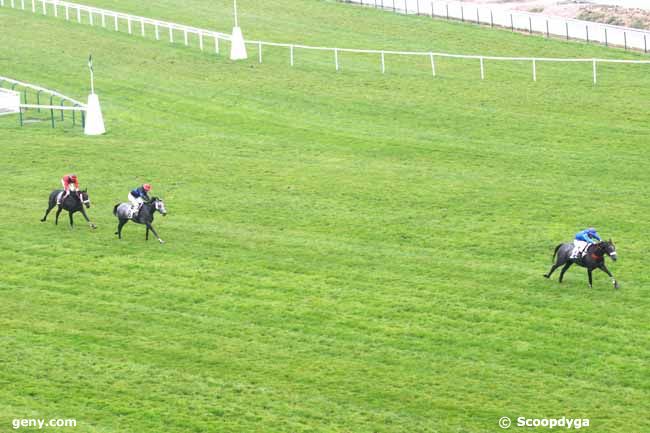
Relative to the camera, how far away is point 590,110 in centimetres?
4109

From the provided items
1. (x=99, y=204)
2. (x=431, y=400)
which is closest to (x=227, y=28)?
(x=99, y=204)

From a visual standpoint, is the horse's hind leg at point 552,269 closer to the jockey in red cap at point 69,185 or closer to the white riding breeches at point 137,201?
the white riding breeches at point 137,201

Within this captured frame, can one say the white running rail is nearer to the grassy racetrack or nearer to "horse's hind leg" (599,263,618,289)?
the grassy racetrack

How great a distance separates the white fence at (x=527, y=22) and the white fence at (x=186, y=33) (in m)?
0.94

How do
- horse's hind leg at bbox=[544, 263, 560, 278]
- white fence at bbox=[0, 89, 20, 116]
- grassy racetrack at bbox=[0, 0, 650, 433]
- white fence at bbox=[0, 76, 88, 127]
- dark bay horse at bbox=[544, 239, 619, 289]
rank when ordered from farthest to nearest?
white fence at bbox=[0, 89, 20, 116] < white fence at bbox=[0, 76, 88, 127] < horse's hind leg at bbox=[544, 263, 560, 278] < dark bay horse at bbox=[544, 239, 619, 289] < grassy racetrack at bbox=[0, 0, 650, 433]

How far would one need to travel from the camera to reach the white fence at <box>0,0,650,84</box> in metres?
47.4

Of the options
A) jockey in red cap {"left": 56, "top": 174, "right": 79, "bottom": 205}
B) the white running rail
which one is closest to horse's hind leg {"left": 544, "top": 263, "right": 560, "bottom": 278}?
jockey in red cap {"left": 56, "top": 174, "right": 79, "bottom": 205}

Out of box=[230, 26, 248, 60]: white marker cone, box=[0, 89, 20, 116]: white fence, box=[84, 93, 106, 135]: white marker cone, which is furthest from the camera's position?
box=[230, 26, 248, 60]: white marker cone

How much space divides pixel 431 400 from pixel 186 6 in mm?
50227

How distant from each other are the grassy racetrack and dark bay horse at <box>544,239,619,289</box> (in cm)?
49

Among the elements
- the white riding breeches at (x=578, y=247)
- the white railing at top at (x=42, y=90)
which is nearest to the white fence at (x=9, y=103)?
the white railing at top at (x=42, y=90)

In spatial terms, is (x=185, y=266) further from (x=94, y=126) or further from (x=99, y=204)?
(x=94, y=126)

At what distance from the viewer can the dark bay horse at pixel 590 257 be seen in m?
23.7

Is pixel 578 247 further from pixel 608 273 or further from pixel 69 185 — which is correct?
pixel 69 185
